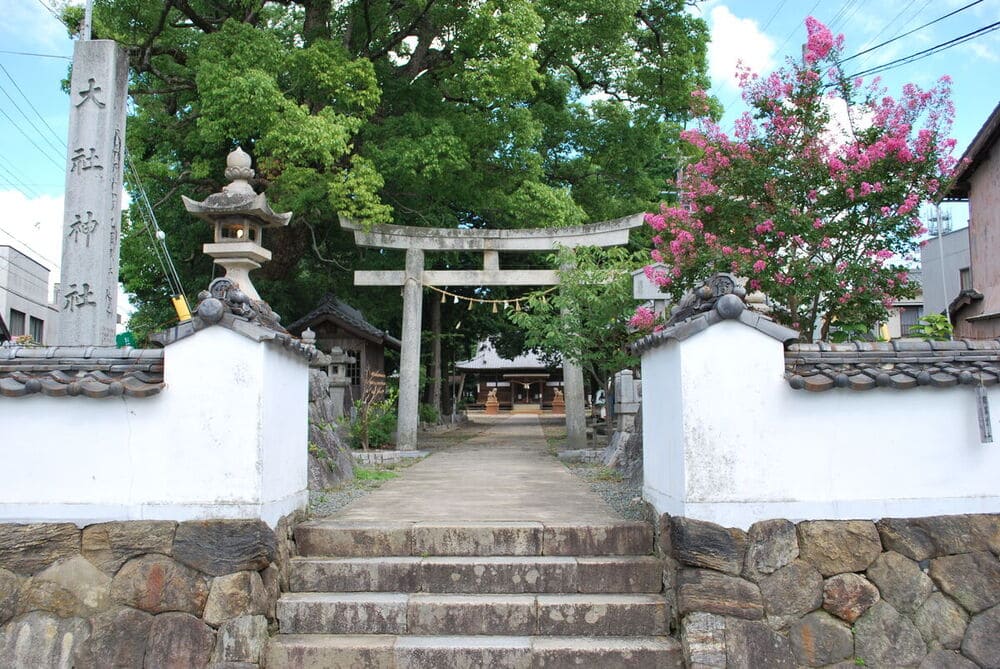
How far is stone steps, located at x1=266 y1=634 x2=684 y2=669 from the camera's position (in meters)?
4.46

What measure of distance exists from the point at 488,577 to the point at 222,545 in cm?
185

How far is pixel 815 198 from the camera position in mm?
7047

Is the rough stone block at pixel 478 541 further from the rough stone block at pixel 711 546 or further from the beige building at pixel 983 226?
the beige building at pixel 983 226

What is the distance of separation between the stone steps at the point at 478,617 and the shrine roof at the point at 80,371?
6.26 feet

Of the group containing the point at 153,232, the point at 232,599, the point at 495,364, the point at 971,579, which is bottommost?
the point at 232,599

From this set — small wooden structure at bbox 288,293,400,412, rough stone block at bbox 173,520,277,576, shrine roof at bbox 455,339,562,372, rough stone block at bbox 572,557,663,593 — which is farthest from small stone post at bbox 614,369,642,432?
shrine roof at bbox 455,339,562,372

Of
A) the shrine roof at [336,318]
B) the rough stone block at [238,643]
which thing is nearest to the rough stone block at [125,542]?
the rough stone block at [238,643]

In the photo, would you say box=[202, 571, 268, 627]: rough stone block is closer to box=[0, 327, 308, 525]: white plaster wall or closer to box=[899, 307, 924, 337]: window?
box=[0, 327, 308, 525]: white plaster wall

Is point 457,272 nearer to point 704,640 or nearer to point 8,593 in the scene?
point 8,593

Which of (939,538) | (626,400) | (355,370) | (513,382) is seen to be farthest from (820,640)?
(513,382)

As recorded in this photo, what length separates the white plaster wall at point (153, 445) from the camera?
4820 millimetres

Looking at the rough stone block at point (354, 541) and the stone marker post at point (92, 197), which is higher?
the stone marker post at point (92, 197)

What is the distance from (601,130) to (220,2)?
30.3ft

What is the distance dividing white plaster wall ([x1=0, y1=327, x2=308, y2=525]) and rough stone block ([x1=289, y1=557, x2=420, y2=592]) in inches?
25.6
